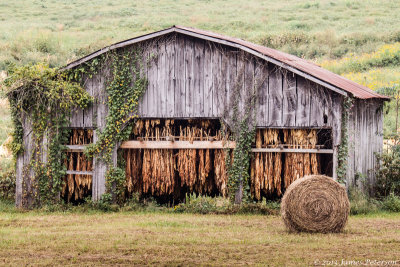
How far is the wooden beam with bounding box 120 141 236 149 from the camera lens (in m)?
17.8

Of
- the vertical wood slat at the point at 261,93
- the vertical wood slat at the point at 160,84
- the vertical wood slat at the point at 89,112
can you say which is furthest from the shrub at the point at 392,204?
the vertical wood slat at the point at 89,112

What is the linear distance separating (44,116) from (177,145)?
13.3 feet

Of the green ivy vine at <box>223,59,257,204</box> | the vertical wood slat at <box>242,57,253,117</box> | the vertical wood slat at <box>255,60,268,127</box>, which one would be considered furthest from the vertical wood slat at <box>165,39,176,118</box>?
the vertical wood slat at <box>255,60,268,127</box>

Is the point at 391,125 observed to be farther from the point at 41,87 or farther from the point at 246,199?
the point at 41,87

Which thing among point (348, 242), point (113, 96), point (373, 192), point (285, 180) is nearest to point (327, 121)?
point (285, 180)

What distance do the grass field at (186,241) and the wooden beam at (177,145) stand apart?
2.16 meters

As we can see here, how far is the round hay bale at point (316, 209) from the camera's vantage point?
44.7 feet

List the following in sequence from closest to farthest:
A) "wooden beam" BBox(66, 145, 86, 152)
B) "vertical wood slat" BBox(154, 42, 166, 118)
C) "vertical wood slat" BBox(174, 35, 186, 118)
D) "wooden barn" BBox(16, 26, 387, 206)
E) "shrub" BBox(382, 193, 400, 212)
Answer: "wooden barn" BBox(16, 26, 387, 206)
"shrub" BBox(382, 193, 400, 212)
"vertical wood slat" BBox(174, 35, 186, 118)
"vertical wood slat" BBox(154, 42, 166, 118)
"wooden beam" BBox(66, 145, 86, 152)

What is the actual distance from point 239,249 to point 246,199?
5887 millimetres

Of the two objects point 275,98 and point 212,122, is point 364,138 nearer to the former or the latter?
point 275,98

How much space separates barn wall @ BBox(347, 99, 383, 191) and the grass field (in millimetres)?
1921

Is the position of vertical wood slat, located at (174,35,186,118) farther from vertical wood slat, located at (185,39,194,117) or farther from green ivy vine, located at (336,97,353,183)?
green ivy vine, located at (336,97,353,183)

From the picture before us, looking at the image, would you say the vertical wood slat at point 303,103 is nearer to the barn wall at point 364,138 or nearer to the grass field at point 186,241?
the barn wall at point 364,138

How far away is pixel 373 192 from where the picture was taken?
62.7 feet
